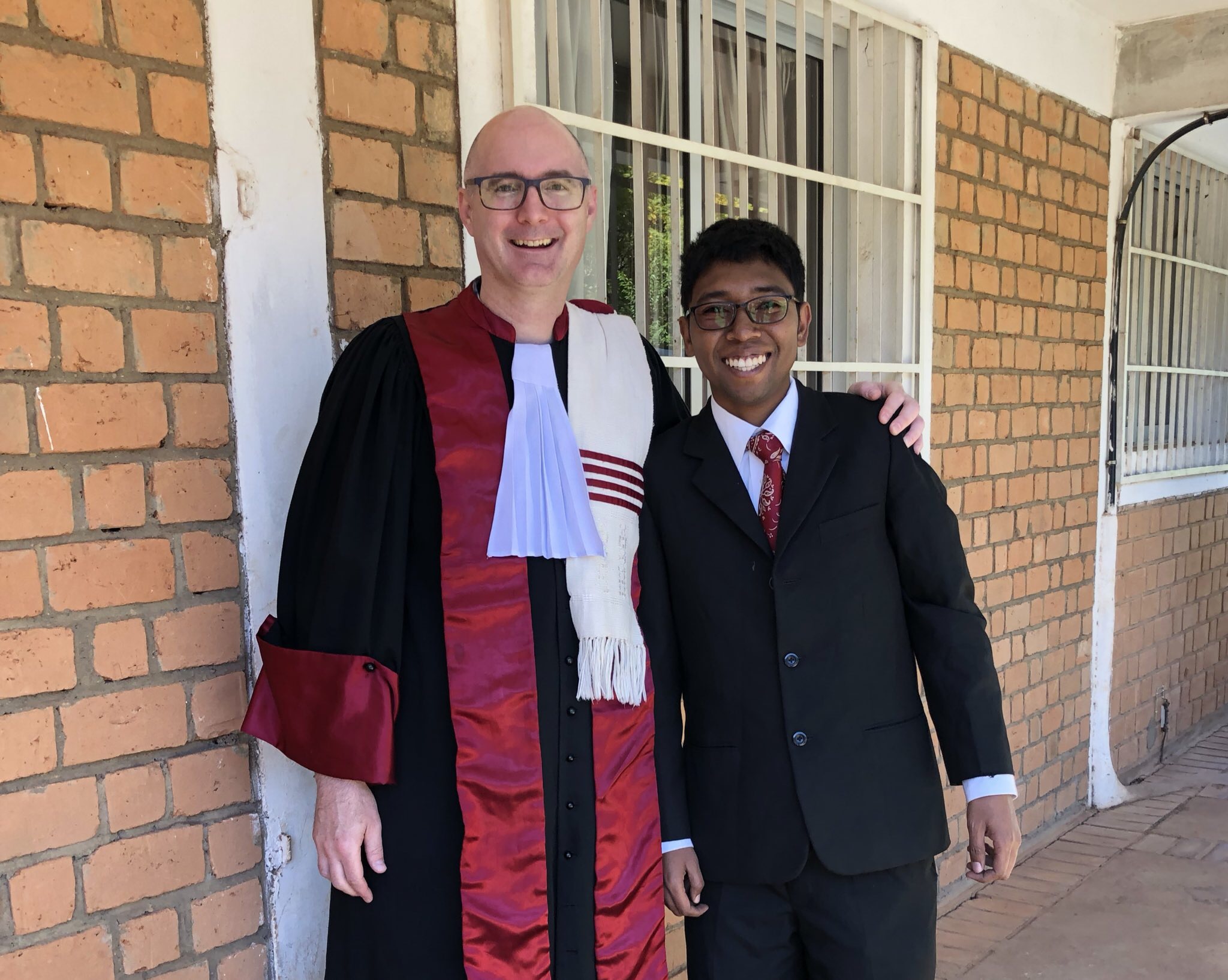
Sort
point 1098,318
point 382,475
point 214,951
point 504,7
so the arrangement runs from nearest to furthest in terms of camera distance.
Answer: point 382,475
point 214,951
point 504,7
point 1098,318

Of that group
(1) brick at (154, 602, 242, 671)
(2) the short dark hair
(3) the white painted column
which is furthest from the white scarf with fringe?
(3) the white painted column

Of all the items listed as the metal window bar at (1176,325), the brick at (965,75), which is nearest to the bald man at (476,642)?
the brick at (965,75)

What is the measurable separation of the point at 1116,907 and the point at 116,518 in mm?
3780

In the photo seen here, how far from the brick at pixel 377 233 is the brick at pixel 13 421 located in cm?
67

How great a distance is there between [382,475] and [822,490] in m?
0.80

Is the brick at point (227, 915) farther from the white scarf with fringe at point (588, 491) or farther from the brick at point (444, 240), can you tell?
the brick at point (444, 240)

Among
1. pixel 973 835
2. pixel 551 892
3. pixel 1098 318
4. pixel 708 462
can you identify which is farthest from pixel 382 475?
pixel 1098 318

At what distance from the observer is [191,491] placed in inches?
76.0

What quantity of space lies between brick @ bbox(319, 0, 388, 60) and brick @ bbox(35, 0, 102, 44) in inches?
17.5

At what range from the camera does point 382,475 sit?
5.82 feet

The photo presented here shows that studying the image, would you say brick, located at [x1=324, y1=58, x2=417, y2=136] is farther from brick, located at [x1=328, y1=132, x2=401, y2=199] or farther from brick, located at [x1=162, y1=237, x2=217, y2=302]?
brick, located at [x1=162, y1=237, x2=217, y2=302]

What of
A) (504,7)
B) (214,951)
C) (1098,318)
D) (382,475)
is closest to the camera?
(382,475)

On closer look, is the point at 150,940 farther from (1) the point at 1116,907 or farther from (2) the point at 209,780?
(1) the point at 1116,907

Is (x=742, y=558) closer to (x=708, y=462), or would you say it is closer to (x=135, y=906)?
(x=708, y=462)
